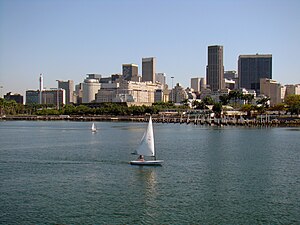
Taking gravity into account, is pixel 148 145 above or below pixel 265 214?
above

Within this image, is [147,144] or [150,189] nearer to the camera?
[150,189]

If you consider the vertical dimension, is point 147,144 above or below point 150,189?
above

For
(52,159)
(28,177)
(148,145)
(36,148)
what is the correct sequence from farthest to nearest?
(36,148) < (52,159) < (148,145) < (28,177)

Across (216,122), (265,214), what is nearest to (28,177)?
(265,214)

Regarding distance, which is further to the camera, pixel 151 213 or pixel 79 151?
pixel 79 151

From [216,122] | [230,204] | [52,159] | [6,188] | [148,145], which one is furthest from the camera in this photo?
[216,122]

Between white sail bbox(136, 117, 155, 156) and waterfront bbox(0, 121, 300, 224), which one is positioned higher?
white sail bbox(136, 117, 155, 156)

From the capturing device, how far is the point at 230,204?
113 ft

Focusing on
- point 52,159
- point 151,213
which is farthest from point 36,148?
point 151,213

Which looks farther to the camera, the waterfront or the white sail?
the white sail

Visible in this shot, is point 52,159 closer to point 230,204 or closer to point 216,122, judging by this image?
point 230,204

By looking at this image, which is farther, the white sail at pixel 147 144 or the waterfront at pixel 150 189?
the white sail at pixel 147 144

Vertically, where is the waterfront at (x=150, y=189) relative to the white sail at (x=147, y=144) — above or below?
below

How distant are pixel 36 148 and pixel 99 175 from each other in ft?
93.8
